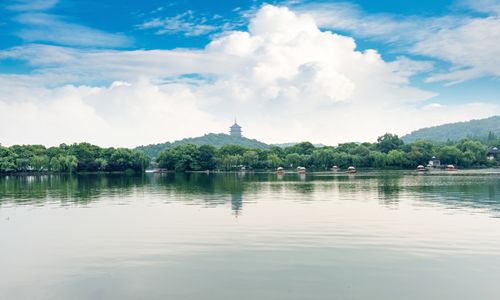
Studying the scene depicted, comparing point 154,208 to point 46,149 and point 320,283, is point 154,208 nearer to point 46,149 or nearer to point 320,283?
point 320,283

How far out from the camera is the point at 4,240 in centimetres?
1912

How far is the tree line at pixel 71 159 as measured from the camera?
363 feet

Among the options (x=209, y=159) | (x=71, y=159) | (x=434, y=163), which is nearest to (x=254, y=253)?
(x=71, y=159)

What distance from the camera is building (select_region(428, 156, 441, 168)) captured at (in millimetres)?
118681

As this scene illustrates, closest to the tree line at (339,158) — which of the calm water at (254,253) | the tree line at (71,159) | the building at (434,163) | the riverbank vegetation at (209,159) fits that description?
the riverbank vegetation at (209,159)

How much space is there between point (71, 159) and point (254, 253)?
10529 centimetres

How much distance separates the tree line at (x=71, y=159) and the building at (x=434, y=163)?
70.8 m

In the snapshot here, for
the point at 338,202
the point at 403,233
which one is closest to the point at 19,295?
the point at 403,233

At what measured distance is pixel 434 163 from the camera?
122 metres

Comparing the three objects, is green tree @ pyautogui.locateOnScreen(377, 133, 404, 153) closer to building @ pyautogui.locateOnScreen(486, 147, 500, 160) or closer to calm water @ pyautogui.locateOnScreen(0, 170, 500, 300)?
building @ pyautogui.locateOnScreen(486, 147, 500, 160)

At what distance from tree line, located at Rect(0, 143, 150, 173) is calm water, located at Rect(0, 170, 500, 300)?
289 feet

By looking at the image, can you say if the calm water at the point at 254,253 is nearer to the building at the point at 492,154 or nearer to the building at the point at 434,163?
the building at the point at 434,163

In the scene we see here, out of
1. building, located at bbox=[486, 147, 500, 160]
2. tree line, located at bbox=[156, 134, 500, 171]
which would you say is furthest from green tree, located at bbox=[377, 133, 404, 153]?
building, located at bbox=[486, 147, 500, 160]

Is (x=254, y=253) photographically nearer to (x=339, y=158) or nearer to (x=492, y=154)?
(x=339, y=158)
